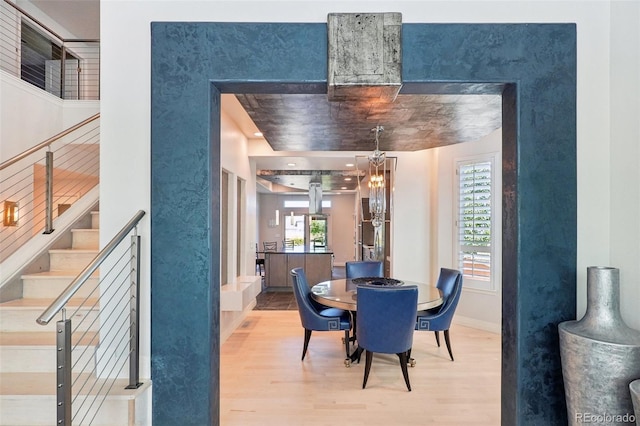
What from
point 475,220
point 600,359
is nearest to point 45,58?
point 475,220

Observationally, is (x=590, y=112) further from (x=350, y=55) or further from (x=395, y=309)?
(x=395, y=309)

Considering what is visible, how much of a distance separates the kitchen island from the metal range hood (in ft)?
20.9

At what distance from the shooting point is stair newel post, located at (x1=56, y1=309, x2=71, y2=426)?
4.65 feet

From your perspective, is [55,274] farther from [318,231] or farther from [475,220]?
[318,231]

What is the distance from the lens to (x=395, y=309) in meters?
2.88

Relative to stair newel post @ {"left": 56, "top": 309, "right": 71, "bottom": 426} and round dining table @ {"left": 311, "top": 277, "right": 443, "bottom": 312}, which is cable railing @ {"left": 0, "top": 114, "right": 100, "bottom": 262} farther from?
round dining table @ {"left": 311, "top": 277, "right": 443, "bottom": 312}

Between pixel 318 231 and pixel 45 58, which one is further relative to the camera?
pixel 318 231

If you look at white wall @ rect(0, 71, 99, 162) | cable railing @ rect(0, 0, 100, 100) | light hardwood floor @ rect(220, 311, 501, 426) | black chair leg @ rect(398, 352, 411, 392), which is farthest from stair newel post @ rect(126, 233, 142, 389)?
cable railing @ rect(0, 0, 100, 100)

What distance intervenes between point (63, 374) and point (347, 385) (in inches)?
91.4

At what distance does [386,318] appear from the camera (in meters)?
2.91

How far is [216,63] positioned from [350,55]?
798mm

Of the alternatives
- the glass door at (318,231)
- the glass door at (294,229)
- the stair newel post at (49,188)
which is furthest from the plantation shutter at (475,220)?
the glass door at (294,229)

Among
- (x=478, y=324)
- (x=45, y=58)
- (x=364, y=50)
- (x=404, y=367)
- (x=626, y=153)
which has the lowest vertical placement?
(x=478, y=324)

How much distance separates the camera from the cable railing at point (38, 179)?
328 centimetres
